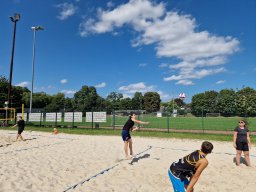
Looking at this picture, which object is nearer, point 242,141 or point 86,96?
point 242,141

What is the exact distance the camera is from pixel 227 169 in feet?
27.2

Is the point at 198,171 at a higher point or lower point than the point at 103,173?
higher

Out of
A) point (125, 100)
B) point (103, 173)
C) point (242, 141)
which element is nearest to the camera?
point (103, 173)

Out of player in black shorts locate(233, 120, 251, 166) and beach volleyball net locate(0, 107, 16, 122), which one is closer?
player in black shorts locate(233, 120, 251, 166)

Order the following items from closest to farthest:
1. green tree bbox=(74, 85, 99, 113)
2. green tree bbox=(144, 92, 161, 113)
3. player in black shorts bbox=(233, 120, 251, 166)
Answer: player in black shorts bbox=(233, 120, 251, 166)
green tree bbox=(74, 85, 99, 113)
green tree bbox=(144, 92, 161, 113)

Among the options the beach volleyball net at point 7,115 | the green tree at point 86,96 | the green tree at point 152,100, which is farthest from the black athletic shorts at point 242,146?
the green tree at point 152,100

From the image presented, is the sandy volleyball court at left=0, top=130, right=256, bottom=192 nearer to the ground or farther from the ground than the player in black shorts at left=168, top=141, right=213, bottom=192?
nearer to the ground

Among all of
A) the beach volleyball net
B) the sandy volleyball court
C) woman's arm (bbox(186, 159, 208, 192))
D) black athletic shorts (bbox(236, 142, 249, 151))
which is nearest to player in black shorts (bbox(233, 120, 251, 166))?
black athletic shorts (bbox(236, 142, 249, 151))

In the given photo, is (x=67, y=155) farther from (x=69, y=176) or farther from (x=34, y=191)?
(x=34, y=191)

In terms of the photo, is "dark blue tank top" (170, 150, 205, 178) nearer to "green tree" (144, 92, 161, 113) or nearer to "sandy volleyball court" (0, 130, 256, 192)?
"sandy volleyball court" (0, 130, 256, 192)

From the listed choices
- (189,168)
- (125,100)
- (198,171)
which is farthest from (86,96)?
(198,171)

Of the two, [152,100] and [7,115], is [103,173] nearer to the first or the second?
[7,115]

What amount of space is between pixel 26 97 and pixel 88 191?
309 feet

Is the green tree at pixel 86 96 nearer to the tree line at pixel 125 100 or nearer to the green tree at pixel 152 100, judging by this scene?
the tree line at pixel 125 100
